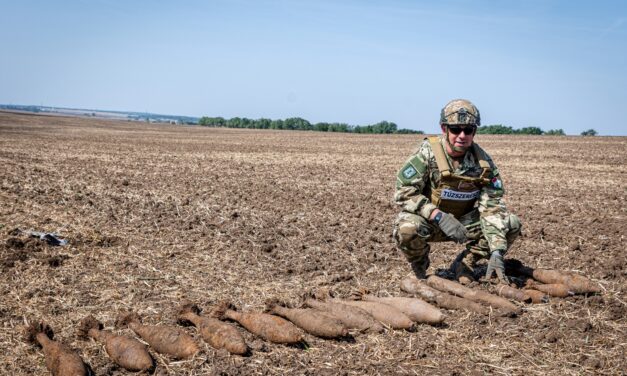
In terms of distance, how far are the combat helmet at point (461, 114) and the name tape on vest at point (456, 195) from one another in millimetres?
741

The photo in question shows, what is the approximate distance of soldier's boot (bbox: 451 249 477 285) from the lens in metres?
6.32

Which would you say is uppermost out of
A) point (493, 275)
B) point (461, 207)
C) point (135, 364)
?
point (461, 207)

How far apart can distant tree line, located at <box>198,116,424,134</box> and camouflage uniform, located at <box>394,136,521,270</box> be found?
53524 mm

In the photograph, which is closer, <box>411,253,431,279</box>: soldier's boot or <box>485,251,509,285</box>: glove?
<box>485,251,509,285</box>: glove

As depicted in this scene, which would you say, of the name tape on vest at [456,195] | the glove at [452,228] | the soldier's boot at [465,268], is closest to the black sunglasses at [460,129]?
the name tape on vest at [456,195]

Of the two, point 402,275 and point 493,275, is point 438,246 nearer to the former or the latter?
point 402,275

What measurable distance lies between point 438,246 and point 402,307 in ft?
10.9

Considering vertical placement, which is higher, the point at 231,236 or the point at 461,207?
the point at 461,207

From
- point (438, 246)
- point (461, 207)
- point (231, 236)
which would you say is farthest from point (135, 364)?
point (438, 246)

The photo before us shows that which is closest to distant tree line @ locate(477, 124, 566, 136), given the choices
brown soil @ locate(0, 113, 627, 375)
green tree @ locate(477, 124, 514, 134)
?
green tree @ locate(477, 124, 514, 134)

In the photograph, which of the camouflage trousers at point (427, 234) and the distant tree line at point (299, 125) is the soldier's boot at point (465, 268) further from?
the distant tree line at point (299, 125)

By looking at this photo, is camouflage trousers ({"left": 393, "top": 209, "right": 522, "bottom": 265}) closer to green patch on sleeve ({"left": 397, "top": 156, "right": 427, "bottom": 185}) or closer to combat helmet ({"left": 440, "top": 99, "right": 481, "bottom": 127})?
green patch on sleeve ({"left": 397, "top": 156, "right": 427, "bottom": 185})

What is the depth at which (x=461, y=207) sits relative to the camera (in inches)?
269

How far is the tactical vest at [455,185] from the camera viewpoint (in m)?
6.51
